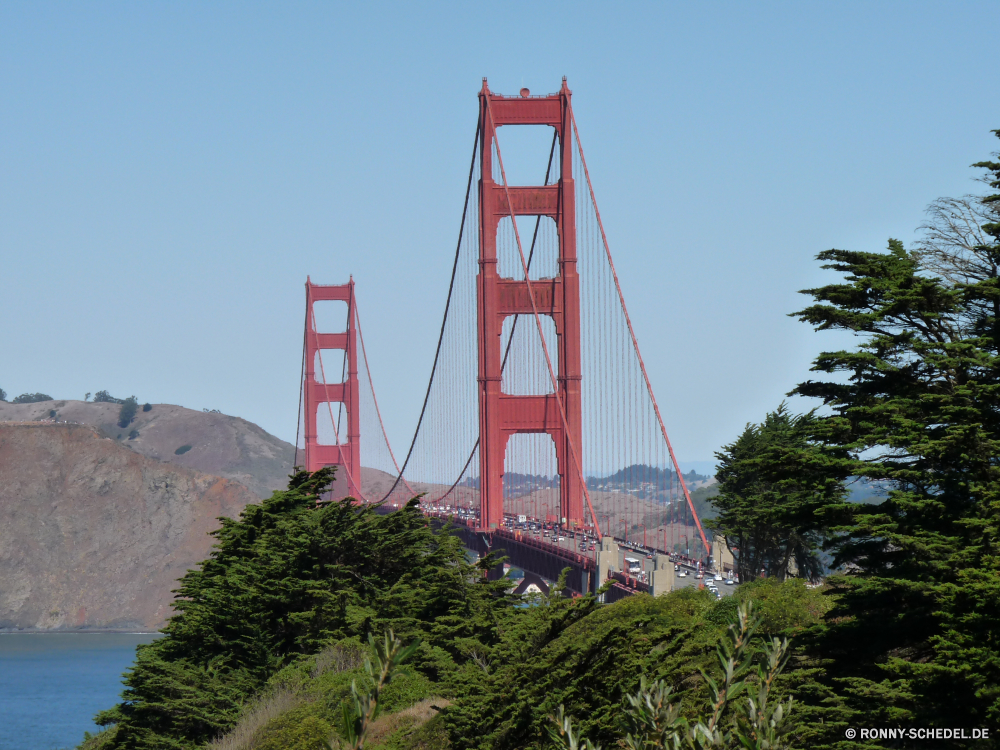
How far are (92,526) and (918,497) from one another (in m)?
171

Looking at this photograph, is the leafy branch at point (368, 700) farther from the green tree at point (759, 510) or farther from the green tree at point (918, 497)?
the green tree at point (759, 510)

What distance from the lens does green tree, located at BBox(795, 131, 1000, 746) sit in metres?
17.8

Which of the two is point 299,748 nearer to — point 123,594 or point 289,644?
point 289,644

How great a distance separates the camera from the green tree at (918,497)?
701 inches

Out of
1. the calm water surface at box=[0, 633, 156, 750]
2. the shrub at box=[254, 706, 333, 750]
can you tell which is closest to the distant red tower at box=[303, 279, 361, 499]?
the calm water surface at box=[0, 633, 156, 750]

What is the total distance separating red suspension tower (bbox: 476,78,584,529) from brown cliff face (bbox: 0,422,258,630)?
103205 millimetres

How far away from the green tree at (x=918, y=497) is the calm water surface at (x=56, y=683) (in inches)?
2464

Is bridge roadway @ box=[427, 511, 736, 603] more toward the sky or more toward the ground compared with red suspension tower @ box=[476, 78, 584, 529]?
more toward the ground

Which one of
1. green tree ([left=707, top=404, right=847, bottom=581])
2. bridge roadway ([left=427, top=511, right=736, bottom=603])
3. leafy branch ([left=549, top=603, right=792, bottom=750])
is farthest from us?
bridge roadway ([left=427, top=511, right=736, bottom=603])

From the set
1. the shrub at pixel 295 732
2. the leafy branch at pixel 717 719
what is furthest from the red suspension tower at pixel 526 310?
the leafy branch at pixel 717 719

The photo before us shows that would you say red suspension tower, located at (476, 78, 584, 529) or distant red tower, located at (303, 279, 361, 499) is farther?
distant red tower, located at (303, 279, 361, 499)

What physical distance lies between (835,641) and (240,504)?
168 metres

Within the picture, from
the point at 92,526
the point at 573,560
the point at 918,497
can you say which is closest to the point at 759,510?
the point at 573,560

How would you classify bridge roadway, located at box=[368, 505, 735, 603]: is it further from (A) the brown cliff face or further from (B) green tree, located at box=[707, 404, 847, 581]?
(A) the brown cliff face
